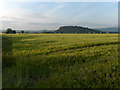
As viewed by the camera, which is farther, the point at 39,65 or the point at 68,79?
the point at 39,65

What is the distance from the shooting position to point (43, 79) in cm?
395

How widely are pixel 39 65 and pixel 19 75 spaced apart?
121cm

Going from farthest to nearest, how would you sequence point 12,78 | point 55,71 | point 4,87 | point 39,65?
point 39,65, point 55,71, point 12,78, point 4,87

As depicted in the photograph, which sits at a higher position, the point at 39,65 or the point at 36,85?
the point at 39,65

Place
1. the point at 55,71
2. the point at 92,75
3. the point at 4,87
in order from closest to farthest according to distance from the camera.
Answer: the point at 4,87
the point at 92,75
the point at 55,71

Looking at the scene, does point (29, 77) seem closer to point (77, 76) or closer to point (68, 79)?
point (68, 79)

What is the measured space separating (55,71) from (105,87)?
220 centimetres

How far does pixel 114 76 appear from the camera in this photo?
4.11 m

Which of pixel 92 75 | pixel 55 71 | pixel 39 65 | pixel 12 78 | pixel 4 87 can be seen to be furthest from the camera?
pixel 39 65

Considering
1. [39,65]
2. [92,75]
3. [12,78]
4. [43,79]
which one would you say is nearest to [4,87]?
[12,78]

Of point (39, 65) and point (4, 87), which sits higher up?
point (39, 65)

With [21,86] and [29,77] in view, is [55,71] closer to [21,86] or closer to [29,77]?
[29,77]

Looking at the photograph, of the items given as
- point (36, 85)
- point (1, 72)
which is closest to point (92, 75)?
point (36, 85)

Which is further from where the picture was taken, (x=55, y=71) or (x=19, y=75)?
(x=55, y=71)
